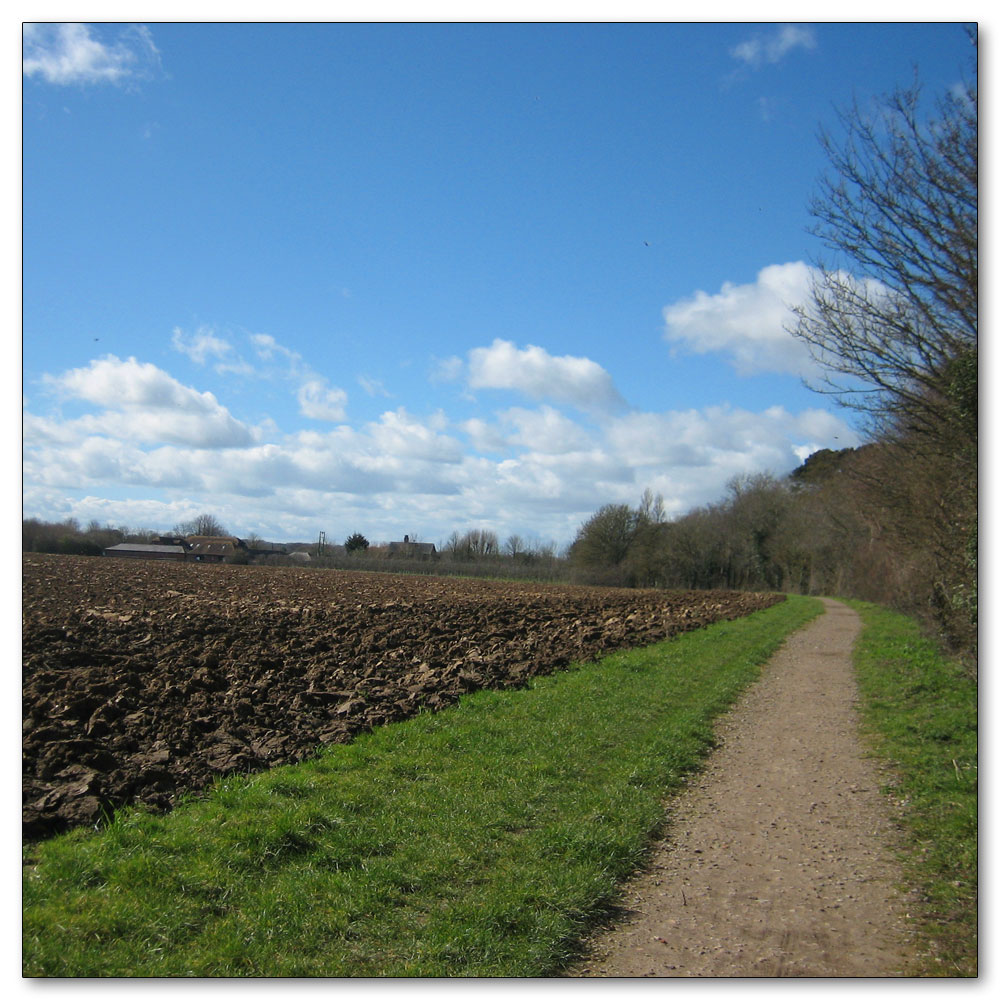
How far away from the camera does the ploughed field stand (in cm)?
689

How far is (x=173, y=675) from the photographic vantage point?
11234 millimetres

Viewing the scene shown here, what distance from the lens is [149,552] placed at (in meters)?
38.2

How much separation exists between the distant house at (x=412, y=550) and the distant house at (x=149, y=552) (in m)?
45.8

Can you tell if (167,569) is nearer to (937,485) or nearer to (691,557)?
(937,485)

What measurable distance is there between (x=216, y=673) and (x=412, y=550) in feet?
281

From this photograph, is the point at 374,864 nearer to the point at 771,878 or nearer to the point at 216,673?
the point at 771,878

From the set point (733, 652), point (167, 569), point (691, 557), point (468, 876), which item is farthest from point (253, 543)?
point (468, 876)

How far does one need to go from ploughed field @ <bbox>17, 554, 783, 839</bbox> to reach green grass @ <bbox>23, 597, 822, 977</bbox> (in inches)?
24.3

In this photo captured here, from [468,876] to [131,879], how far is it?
215 centimetres

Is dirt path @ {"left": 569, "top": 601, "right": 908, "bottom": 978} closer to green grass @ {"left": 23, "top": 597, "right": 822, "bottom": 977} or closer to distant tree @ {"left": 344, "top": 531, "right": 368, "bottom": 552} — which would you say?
green grass @ {"left": 23, "top": 597, "right": 822, "bottom": 977}

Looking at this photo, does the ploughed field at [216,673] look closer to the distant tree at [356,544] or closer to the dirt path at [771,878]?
the dirt path at [771,878]

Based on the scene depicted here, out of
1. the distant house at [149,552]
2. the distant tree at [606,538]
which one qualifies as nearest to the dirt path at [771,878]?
the distant house at [149,552]

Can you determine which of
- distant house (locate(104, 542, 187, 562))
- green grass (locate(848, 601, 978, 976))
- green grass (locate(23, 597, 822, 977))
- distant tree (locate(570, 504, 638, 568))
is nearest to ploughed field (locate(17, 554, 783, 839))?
green grass (locate(23, 597, 822, 977))

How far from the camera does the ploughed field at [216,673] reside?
6887mm
